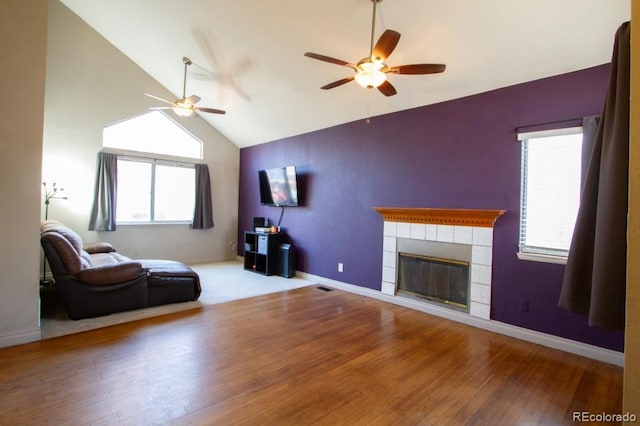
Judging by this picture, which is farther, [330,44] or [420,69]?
[330,44]

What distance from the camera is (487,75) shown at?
10.9 feet

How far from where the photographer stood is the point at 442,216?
151 inches

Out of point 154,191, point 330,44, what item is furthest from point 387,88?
point 154,191

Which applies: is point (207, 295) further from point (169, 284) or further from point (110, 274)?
point (110, 274)

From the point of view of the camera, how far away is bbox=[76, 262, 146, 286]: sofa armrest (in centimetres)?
326

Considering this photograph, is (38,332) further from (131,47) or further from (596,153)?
(131,47)

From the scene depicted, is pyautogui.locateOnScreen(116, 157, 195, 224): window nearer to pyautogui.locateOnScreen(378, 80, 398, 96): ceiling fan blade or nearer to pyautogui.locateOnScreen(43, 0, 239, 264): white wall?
pyautogui.locateOnScreen(43, 0, 239, 264): white wall

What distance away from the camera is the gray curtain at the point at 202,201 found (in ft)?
21.8

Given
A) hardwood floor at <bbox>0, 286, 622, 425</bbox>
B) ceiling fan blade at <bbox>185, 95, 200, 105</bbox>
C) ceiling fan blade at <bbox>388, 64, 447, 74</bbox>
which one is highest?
ceiling fan blade at <bbox>185, 95, 200, 105</bbox>

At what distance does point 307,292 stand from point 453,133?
9.88ft

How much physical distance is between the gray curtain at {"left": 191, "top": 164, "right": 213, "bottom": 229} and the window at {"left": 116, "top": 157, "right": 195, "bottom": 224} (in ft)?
0.46

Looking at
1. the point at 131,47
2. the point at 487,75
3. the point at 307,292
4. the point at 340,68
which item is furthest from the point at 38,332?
the point at 487,75

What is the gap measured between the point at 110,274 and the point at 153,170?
332 centimetres

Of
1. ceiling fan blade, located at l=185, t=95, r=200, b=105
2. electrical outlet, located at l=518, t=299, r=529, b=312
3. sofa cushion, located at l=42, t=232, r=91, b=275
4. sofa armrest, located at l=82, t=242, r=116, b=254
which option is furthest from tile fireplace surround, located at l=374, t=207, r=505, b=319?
sofa armrest, located at l=82, t=242, r=116, b=254
